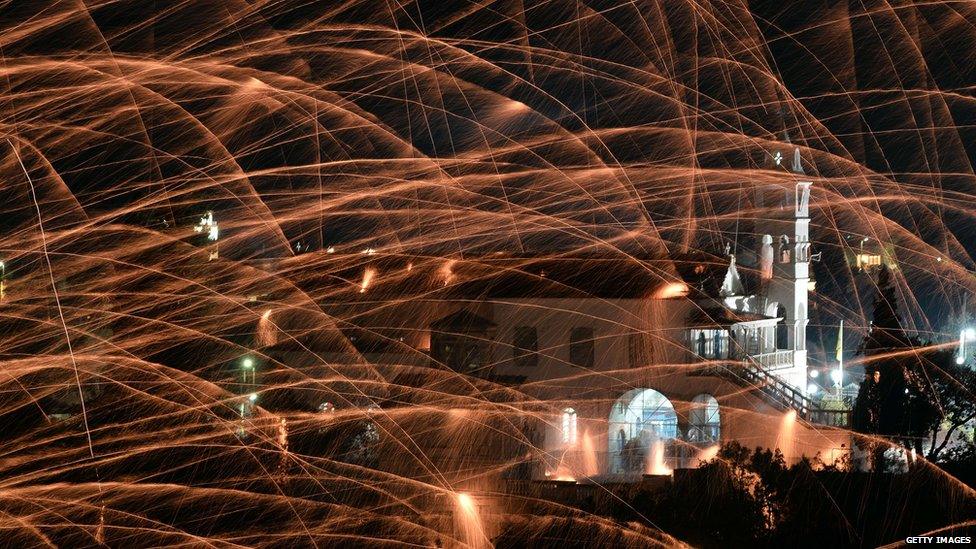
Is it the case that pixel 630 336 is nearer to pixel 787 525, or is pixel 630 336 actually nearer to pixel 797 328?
pixel 787 525

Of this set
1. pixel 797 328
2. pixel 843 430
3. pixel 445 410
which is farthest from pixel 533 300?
pixel 797 328

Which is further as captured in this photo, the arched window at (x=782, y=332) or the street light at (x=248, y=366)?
the arched window at (x=782, y=332)

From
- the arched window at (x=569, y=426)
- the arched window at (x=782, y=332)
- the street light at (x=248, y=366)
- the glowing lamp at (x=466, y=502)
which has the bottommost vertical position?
the glowing lamp at (x=466, y=502)

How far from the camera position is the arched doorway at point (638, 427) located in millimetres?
31016

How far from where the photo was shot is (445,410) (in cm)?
2969

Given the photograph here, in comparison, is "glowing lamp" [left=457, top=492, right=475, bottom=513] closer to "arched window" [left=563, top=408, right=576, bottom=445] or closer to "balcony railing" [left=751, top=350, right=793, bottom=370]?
"arched window" [left=563, top=408, right=576, bottom=445]

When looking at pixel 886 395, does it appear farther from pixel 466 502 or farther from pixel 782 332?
pixel 466 502

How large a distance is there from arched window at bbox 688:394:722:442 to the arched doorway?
525mm

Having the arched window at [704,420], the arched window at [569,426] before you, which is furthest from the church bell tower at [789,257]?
the arched window at [569,426]

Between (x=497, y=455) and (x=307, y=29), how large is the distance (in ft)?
40.5

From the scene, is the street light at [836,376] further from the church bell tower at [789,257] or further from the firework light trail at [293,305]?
the firework light trail at [293,305]

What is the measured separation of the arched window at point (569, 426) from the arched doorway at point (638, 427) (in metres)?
1.20

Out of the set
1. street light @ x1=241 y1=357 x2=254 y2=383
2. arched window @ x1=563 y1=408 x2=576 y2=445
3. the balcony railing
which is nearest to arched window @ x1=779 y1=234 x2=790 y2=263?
the balcony railing

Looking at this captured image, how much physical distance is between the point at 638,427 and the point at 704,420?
1.76 metres
